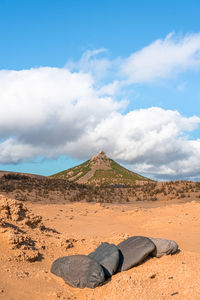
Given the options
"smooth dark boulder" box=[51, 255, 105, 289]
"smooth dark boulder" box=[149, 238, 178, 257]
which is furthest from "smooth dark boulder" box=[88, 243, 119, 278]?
"smooth dark boulder" box=[149, 238, 178, 257]

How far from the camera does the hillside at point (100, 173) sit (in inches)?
1951

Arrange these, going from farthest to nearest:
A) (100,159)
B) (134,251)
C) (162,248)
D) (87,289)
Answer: (100,159) → (162,248) → (134,251) → (87,289)

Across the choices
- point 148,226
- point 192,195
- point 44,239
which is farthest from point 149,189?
point 44,239

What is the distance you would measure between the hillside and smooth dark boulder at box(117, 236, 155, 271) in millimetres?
40369

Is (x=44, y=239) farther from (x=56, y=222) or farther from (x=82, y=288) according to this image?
(x=56, y=222)

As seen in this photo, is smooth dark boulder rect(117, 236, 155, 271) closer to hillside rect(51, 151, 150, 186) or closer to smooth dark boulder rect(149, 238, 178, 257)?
smooth dark boulder rect(149, 238, 178, 257)

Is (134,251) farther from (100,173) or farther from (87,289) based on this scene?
(100,173)

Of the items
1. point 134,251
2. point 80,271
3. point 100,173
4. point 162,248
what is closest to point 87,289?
point 80,271

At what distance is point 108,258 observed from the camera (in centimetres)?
568

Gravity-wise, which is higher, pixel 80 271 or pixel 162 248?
pixel 162 248

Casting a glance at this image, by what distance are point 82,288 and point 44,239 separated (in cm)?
249

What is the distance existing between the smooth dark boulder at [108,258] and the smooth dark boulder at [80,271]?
0.35m

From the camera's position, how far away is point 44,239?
719 cm

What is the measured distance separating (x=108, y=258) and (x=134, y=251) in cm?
70
